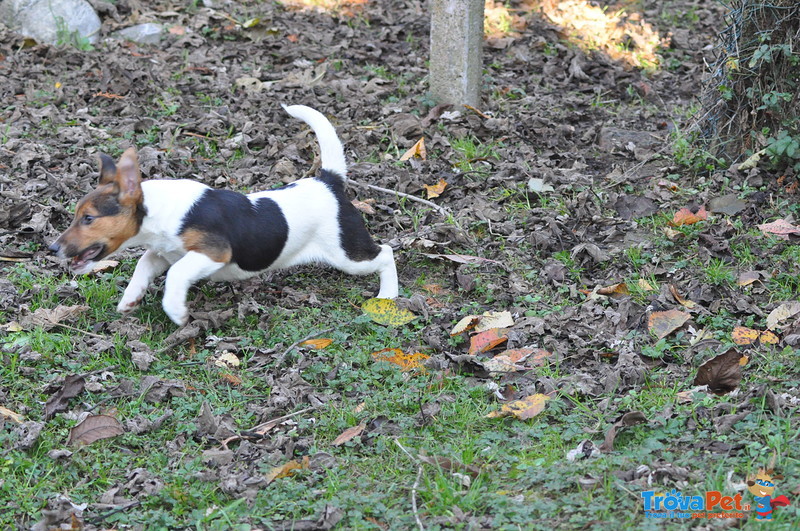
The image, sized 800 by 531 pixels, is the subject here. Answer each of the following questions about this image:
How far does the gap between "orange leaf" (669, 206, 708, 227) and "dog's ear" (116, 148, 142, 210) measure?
3558mm

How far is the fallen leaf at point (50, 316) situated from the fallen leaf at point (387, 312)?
170 centimetres

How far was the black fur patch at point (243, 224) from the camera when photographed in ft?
17.0

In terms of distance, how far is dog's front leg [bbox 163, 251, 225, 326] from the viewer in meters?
5.04

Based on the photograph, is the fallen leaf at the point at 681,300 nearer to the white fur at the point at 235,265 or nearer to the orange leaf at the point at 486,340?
the orange leaf at the point at 486,340

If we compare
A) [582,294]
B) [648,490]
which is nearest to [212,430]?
[648,490]

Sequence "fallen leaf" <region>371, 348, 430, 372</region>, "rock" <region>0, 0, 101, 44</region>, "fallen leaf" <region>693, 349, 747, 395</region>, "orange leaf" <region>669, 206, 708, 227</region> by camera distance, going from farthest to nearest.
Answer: "rock" <region>0, 0, 101, 44</region>
"orange leaf" <region>669, 206, 708, 227</region>
"fallen leaf" <region>371, 348, 430, 372</region>
"fallen leaf" <region>693, 349, 747, 395</region>

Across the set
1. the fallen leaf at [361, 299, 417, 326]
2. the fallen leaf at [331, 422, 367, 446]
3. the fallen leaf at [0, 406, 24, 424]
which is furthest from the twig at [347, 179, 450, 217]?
the fallen leaf at [0, 406, 24, 424]

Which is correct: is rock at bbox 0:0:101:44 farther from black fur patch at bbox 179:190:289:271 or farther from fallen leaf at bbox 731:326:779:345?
fallen leaf at bbox 731:326:779:345

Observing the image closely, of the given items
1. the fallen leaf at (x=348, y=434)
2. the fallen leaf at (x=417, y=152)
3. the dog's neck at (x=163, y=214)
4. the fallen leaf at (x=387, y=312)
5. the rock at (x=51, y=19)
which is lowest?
the fallen leaf at (x=348, y=434)

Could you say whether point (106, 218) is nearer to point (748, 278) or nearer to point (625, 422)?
point (625, 422)

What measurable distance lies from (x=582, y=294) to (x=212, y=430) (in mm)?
2431

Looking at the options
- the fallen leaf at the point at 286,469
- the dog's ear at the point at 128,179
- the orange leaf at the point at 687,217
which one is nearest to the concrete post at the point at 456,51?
the orange leaf at the point at 687,217

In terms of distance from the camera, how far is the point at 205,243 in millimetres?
5125

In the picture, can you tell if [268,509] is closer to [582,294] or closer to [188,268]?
[188,268]
